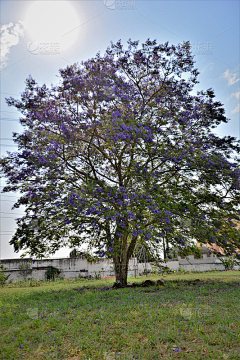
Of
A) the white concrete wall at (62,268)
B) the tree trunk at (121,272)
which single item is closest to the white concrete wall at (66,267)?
the white concrete wall at (62,268)

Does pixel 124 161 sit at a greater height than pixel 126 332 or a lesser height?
greater

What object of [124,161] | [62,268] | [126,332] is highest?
[124,161]

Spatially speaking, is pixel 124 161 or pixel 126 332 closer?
pixel 126 332

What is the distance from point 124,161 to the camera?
1080 cm

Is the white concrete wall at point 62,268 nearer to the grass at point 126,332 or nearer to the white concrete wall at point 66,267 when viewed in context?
the white concrete wall at point 66,267

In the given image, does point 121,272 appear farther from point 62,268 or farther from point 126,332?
point 62,268

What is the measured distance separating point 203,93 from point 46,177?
722cm

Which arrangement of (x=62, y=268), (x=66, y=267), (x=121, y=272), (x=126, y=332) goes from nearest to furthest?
(x=126, y=332)
(x=121, y=272)
(x=62, y=268)
(x=66, y=267)

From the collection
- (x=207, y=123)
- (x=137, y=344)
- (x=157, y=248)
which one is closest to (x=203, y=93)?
(x=207, y=123)

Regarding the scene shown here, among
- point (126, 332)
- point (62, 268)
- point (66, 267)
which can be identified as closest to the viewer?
point (126, 332)

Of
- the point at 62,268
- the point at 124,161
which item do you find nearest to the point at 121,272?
the point at 124,161

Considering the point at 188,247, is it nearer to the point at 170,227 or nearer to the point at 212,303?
the point at 170,227

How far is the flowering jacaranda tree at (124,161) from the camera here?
28.8 feet

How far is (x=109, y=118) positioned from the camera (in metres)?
9.05
